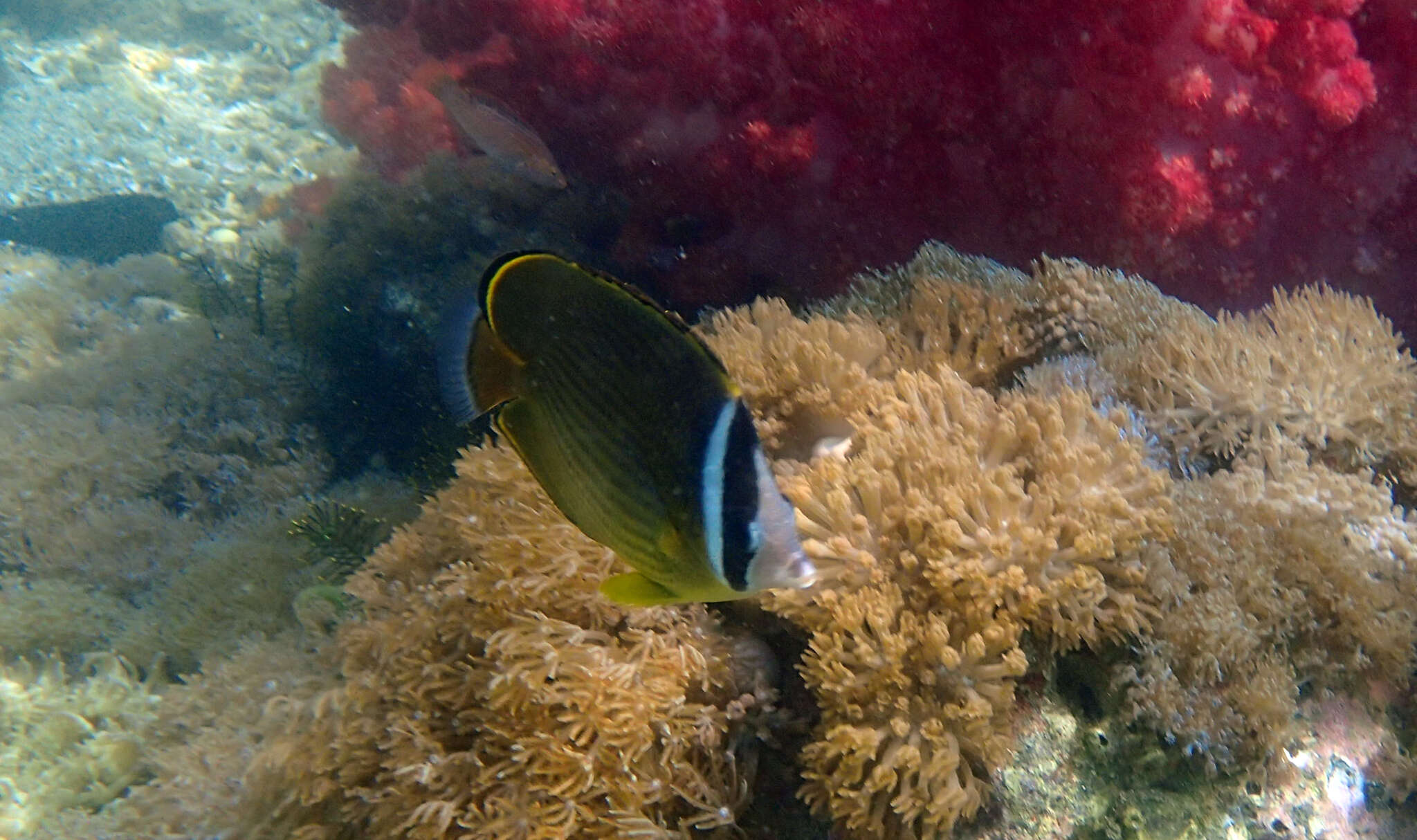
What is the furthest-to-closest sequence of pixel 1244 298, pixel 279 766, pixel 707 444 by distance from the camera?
pixel 1244 298, pixel 279 766, pixel 707 444

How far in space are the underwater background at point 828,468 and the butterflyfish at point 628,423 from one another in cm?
14

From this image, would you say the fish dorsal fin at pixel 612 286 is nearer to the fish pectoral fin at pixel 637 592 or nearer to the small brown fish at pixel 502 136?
the fish pectoral fin at pixel 637 592

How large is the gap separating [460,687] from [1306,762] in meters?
2.41

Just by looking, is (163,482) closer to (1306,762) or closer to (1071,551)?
(1071,551)

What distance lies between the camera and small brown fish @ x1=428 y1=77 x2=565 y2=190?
166 inches

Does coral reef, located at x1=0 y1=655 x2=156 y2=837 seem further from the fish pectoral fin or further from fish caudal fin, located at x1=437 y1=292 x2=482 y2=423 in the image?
the fish pectoral fin

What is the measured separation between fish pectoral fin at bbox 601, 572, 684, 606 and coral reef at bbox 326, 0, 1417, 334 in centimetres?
327

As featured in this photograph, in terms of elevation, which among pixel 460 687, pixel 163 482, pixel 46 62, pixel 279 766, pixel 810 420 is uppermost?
pixel 810 420

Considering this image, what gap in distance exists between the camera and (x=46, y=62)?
13.6m

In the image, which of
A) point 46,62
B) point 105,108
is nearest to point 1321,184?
point 105,108

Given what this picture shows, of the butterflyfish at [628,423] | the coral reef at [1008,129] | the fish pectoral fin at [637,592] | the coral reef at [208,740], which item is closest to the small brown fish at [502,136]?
the coral reef at [1008,129]

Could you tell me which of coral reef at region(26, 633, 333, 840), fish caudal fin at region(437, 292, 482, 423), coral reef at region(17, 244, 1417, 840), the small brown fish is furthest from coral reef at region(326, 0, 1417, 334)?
fish caudal fin at region(437, 292, 482, 423)

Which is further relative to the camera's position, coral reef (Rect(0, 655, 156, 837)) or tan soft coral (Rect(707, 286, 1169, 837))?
coral reef (Rect(0, 655, 156, 837))

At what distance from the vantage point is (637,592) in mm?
1187
